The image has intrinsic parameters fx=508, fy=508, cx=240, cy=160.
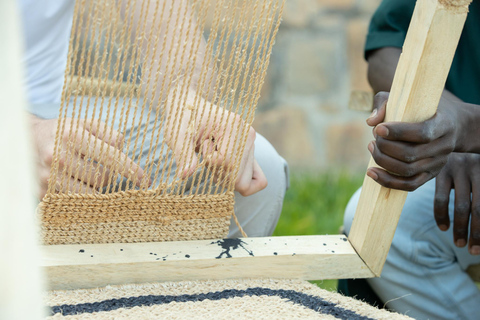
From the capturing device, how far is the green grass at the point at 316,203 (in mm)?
2197

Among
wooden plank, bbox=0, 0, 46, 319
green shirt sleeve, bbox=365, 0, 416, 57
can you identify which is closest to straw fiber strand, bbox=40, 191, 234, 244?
wooden plank, bbox=0, 0, 46, 319

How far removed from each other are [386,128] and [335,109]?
195 centimetres

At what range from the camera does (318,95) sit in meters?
2.64


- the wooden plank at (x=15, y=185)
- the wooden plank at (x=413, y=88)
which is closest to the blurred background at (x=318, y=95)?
the wooden plank at (x=413, y=88)

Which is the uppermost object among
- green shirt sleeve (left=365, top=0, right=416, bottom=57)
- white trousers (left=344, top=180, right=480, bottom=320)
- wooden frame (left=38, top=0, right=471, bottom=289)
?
green shirt sleeve (left=365, top=0, right=416, bottom=57)

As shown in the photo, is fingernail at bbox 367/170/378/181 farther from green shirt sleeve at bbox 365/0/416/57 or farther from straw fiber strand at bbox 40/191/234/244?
green shirt sleeve at bbox 365/0/416/57

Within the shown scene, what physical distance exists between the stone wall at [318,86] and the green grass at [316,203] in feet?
0.43

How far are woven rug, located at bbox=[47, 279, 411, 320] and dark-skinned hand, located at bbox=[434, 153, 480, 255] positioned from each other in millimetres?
373

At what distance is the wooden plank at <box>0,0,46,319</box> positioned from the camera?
33 cm

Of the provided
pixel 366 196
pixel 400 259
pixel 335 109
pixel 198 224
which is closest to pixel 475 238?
pixel 400 259

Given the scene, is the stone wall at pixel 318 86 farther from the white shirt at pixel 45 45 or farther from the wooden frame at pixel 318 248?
the wooden frame at pixel 318 248

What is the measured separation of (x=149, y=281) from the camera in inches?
29.4

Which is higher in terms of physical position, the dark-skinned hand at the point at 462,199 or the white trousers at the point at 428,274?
the dark-skinned hand at the point at 462,199

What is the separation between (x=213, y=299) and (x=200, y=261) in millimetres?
62
